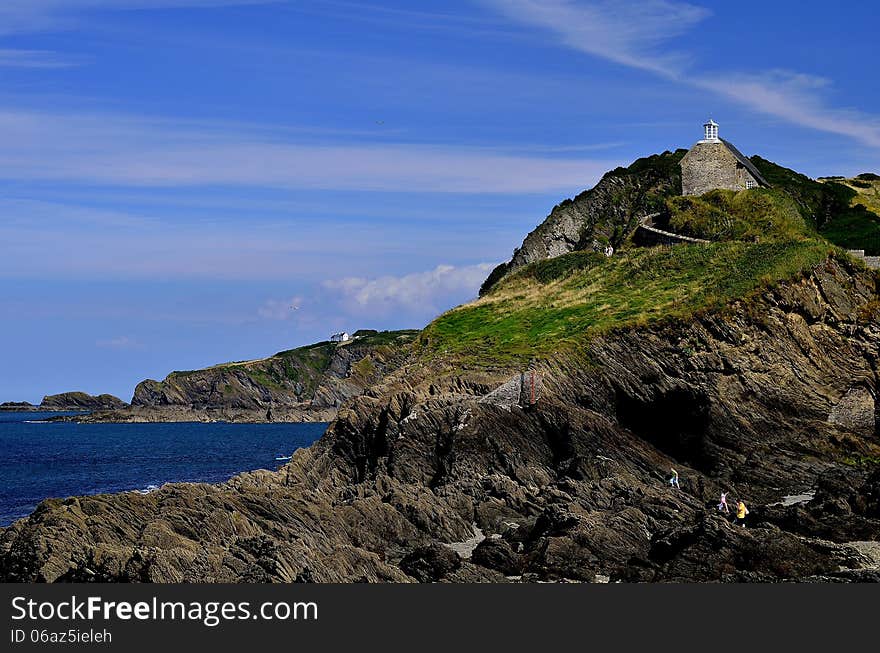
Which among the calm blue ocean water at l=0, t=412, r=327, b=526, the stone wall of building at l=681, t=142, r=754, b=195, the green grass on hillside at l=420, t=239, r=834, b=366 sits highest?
the stone wall of building at l=681, t=142, r=754, b=195

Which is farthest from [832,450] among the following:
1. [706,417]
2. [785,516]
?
[785,516]

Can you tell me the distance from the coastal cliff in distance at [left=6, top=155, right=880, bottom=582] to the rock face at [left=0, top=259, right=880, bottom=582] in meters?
0.10

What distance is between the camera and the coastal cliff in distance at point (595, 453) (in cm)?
3403

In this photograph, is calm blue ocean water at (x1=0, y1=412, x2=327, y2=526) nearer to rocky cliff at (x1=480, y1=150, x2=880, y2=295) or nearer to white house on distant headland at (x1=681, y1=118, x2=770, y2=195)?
rocky cliff at (x1=480, y1=150, x2=880, y2=295)

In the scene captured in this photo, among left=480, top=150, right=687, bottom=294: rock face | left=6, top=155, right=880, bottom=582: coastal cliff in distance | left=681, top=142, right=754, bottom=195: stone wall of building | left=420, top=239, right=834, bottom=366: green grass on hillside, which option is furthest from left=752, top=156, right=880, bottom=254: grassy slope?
left=420, top=239, right=834, bottom=366: green grass on hillside

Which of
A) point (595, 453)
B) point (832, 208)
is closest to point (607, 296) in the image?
point (595, 453)

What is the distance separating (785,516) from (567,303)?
100 feet

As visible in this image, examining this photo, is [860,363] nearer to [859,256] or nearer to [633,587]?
[859,256]

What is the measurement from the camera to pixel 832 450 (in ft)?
175

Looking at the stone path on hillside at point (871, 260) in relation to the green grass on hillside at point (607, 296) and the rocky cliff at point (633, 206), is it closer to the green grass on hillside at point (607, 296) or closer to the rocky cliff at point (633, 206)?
the green grass on hillside at point (607, 296)

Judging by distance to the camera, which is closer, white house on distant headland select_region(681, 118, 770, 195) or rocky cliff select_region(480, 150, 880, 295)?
white house on distant headland select_region(681, 118, 770, 195)

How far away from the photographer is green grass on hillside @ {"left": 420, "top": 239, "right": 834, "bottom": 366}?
60625 mm

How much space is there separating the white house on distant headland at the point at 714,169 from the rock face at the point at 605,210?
702cm

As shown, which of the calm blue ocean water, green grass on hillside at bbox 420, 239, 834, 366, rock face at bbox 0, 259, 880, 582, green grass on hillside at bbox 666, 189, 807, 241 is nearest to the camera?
rock face at bbox 0, 259, 880, 582
